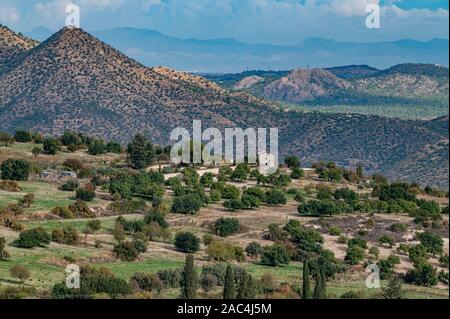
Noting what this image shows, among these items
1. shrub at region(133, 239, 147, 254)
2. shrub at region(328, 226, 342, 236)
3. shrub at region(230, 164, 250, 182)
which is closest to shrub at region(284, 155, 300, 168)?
shrub at region(230, 164, 250, 182)

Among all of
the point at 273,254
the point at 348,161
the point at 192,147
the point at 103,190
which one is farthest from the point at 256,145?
the point at 273,254

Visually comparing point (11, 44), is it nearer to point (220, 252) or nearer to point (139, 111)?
point (139, 111)

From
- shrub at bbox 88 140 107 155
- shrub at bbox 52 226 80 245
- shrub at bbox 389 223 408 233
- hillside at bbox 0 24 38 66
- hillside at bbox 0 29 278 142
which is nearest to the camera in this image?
shrub at bbox 52 226 80 245

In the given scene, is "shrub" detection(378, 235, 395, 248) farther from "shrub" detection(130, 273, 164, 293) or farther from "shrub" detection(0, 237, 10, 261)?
"shrub" detection(0, 237, 10, 261)

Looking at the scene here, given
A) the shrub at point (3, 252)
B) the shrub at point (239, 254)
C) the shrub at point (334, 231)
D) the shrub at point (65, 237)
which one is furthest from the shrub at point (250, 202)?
the shrub at point (3, 252)

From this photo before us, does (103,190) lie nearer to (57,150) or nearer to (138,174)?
(138,174)
